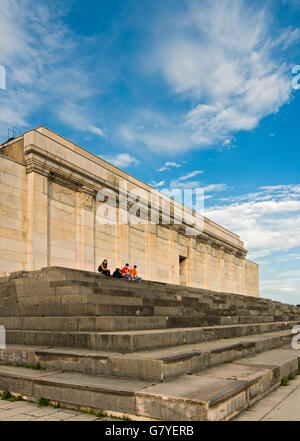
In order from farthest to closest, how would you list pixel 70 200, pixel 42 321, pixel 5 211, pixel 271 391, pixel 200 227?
pixel 200 227
pixel 70 200
pixel 5 211
pixel 42 321
pixel 271 391

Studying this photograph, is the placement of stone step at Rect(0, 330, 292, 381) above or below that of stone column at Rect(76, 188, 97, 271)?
below

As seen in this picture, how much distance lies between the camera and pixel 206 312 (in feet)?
46.2

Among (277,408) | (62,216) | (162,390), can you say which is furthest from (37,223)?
(277,408)

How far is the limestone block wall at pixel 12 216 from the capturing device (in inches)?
725

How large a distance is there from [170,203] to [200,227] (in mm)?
6602

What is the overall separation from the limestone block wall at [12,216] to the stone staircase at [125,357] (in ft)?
22.0

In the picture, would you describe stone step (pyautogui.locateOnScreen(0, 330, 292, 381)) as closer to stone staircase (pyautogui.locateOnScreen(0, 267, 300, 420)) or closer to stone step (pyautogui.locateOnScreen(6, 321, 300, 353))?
stone staircase (pyautogui.locateOnScreen(0, 267, 300, 420))

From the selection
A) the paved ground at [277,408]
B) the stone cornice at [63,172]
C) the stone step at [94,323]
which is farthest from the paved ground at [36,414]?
the stone cornice at [63,172]

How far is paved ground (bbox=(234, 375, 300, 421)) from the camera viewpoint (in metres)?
4.86

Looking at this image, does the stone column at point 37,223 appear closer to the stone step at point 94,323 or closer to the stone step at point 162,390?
the stone step at point 94,323

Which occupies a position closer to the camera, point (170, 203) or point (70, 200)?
point (70, 200)

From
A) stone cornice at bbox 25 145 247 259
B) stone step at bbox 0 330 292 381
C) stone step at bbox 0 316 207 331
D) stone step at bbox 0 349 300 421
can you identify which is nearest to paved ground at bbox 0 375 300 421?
stone step at bbox 0 349 300 421

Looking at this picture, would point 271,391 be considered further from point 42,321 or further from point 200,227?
point 200,227
